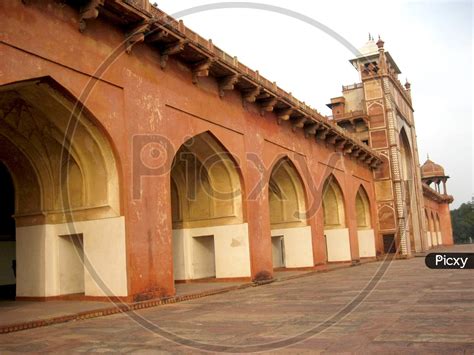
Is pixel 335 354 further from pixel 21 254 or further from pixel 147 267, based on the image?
pixel 21 254

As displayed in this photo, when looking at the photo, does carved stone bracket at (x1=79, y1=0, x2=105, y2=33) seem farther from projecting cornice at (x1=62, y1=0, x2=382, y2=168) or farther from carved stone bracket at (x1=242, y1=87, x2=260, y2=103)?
carved stone bracket at (x1=242, y1=87, x2=260, y2=103)

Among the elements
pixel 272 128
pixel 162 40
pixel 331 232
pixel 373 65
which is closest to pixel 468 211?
pixel 373 65

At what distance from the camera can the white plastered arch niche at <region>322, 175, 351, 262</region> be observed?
2156 cm

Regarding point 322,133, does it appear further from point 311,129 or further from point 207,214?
point 207,214

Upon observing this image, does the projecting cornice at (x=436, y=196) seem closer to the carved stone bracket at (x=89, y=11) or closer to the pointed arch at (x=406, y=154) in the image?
the pointed arch at (x=406, y=154)

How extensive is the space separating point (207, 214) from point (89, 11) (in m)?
6.82

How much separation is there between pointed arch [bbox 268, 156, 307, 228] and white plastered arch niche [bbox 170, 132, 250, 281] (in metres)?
3.86

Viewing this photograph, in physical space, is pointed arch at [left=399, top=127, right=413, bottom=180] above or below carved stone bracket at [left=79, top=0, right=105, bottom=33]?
above

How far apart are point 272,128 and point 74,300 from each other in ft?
27.6

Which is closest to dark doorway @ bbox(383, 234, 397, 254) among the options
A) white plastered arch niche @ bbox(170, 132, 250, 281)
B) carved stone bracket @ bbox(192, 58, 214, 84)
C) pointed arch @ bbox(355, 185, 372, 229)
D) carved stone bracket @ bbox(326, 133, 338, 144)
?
pointed arch @ bbox(355, 185, 372, 229)

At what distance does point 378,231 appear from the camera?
1056 inches

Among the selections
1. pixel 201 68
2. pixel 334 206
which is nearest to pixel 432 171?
pixel 334 206

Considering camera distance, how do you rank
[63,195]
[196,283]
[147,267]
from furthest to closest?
1. [196,283]
2. [63,195]
3. [147,267]

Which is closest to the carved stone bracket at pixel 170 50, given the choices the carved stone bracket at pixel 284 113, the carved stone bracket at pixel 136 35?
the carved stone bracket at pixel 136 35
